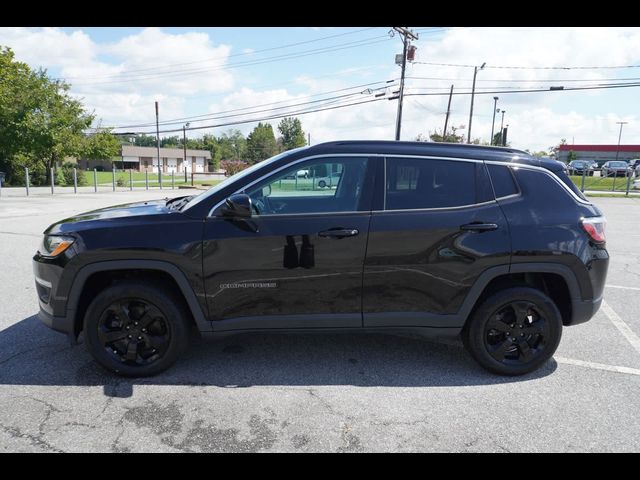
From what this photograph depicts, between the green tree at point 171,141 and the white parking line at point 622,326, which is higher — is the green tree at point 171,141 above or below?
above

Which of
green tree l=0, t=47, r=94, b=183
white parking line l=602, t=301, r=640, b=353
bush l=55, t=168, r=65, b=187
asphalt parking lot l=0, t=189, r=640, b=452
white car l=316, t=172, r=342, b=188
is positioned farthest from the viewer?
bush l=55, t=168, r=65, b=187

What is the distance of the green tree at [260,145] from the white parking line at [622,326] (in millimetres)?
91651

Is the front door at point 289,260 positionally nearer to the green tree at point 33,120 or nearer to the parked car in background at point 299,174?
the parked car in background at point 299,174

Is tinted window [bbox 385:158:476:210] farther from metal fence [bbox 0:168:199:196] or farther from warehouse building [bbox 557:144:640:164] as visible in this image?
warehouse building [bbox 557:144:640:164]

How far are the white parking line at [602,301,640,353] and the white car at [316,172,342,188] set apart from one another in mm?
3181

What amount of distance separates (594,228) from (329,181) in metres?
2.16

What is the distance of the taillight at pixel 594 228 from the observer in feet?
10.8

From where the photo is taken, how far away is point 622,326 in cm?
445

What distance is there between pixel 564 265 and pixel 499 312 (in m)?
0.61

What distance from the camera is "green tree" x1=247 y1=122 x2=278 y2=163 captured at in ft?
322

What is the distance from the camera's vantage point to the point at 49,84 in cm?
2911

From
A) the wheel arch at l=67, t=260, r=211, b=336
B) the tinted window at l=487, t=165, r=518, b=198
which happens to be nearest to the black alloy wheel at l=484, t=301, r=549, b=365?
the tinted window at l=487, t=165, r=518, b=198

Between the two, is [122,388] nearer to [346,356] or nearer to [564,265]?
[346,356]

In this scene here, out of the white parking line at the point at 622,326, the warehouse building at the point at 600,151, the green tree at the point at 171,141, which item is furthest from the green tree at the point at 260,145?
the white parking line at the point at 622,326
